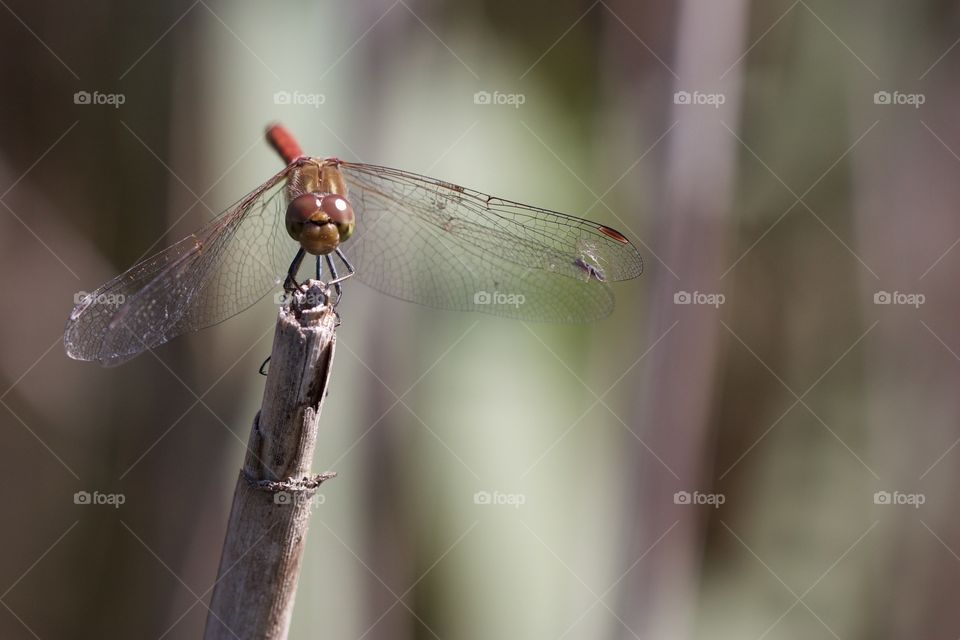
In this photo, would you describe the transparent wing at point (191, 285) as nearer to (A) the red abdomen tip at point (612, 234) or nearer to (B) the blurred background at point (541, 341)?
(B) the blurred background at point (541, 341)

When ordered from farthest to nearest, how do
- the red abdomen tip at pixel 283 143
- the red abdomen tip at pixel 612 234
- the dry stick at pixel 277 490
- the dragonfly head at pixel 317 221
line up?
the red abdomen tip at pixel 283 143 < the red abdomen tip at pixel 612 234 < the dragonfly head at pixel 317 221 < the dry stick at pixel 277 490

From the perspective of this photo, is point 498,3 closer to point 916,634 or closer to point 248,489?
point 248,489

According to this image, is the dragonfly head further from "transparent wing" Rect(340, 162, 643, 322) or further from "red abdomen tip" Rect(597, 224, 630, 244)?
"red abdomen tip" Rect(597, 224, 630, 244)

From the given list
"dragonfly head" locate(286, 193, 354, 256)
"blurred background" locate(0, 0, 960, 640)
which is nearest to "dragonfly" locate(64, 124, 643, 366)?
"dragonfly head" locate(286, 193, 354, 256)

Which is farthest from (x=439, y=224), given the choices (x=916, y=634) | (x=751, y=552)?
(x=916, y=634)

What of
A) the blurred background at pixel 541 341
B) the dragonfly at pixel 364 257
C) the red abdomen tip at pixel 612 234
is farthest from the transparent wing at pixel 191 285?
the red abdomen tip at pixel 612 234

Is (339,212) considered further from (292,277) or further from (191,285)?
(191,285)
